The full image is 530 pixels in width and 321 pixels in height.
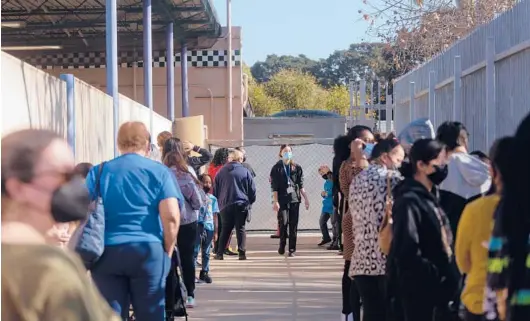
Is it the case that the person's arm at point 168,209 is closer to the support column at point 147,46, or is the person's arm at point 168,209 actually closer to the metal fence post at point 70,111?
the metal fence post at point 70,111

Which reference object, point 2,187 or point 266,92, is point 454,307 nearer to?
point 2,187

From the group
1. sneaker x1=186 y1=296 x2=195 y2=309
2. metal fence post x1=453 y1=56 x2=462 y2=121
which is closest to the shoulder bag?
metal fence post x1=453 y1=56 x2=462 y2=121

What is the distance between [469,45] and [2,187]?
8.02 metres

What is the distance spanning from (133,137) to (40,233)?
14.0 ft

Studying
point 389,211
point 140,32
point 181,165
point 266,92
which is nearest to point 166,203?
point 389,211

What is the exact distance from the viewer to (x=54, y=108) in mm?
9000

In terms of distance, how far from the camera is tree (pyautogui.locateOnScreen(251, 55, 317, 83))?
12941 centimetres

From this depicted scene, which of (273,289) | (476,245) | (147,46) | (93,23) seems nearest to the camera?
(476,245)

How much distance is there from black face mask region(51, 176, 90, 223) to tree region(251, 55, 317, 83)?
123 meters

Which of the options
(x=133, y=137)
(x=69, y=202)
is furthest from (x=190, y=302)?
(x=69, y=202)

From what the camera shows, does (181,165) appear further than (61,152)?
Yes

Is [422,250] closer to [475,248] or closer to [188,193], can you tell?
[475,248]

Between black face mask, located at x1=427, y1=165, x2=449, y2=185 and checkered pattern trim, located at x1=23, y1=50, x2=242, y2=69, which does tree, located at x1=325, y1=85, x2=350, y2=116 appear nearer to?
checkered pattern trim, located at x1=23, y1=50, x2=242, y2=69

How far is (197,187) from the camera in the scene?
10523 millimetres
